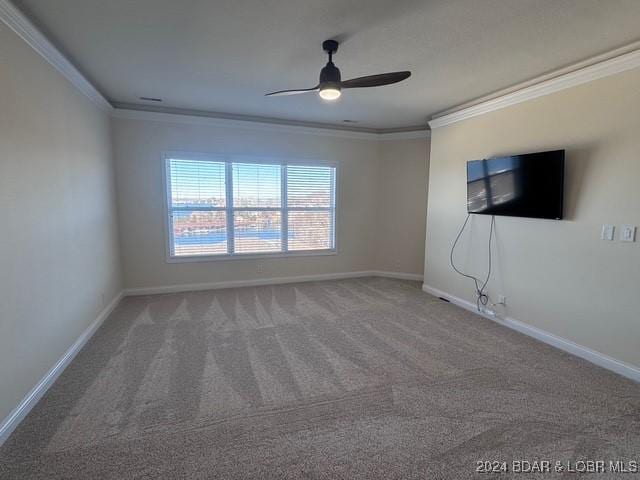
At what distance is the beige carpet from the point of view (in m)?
1.74

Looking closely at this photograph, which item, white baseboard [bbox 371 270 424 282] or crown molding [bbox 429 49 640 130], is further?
white baseboard [bbox 371 270 424 282]

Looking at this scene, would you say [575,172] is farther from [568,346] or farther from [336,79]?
[336,79]

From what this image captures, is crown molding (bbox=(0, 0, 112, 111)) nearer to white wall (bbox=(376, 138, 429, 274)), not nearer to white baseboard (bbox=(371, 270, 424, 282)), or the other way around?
white wall (bbox=(376, 138, 429, 274))

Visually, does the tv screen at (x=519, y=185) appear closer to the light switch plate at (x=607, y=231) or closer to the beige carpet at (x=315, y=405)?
the light switch plate at (x=607, y=231)

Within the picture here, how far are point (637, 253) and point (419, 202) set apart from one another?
3113mm

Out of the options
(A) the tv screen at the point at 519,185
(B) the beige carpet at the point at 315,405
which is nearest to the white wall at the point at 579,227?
(A) the tv screen at the point at 519,185

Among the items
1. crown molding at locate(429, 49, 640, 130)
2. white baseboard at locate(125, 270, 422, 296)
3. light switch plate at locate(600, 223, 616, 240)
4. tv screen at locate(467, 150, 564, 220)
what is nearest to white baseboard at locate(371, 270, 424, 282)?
white baseboard at locate(125, 270, 422, 296)

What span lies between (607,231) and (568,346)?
1140 millimetres

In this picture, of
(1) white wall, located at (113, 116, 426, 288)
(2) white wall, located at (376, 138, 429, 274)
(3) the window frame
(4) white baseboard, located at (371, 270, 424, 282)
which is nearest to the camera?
(1) white wall, located at (113, 116, 426, 288)

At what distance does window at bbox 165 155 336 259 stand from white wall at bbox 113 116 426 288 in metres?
0.16

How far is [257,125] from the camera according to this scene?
4832 mm

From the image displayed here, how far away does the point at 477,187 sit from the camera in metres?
3.77

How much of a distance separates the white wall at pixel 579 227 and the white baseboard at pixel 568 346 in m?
0.05

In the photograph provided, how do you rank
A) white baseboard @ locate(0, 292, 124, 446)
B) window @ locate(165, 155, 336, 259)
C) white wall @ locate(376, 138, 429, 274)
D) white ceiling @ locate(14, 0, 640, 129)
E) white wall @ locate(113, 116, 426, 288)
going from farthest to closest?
white wall @ locate(376, 138, 429, 274), window @ locate(165, 155, 336, 259), white wall @ locate(113, 116, 426, 288), white ceiling @ locate(14, 0, 640, 129), white baseboard @ locate(0, 292, 124, 446)
